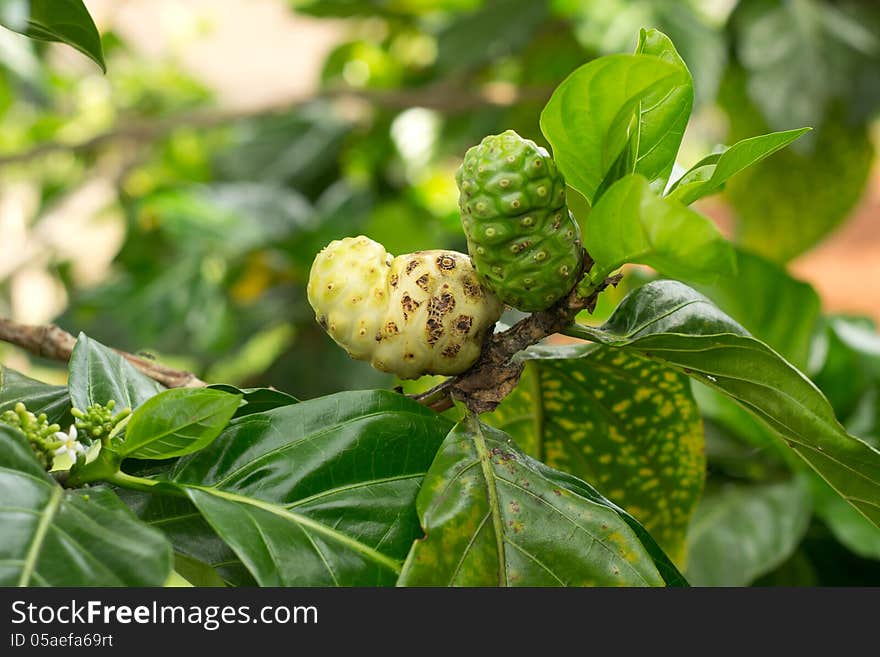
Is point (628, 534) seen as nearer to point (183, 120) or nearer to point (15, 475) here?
point (15, 475)

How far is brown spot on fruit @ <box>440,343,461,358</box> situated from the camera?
0.35 metres

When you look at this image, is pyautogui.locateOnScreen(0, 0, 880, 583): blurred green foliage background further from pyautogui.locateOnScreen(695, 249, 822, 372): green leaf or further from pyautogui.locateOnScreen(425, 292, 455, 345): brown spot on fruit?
pyautogui.locateOnScreen(425, 292, 455, 345): brown spot on fruit

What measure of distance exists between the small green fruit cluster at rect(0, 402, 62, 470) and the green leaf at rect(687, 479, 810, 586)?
469 mm

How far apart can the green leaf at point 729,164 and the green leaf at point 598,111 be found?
0.07 ft

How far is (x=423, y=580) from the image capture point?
30cm

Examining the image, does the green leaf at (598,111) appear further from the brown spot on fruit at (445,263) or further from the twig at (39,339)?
the twig at (39,339)

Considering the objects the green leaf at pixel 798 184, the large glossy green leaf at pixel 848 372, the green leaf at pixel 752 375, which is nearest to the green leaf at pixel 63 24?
the green leaf at pixel 752 375

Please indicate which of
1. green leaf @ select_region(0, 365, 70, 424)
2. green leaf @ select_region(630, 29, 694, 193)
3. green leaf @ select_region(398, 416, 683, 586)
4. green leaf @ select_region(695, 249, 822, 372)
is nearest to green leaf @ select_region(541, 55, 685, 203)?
green leaf @ select_region(630, 29, 694, 193)

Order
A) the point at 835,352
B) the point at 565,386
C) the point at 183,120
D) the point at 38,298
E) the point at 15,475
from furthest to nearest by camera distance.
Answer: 1. the point at 38,298
2. the point at 183,120
3. the point at 835,352
4. the point at 565,386
5. the point at 15,475

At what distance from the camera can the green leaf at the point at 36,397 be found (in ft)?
1.18

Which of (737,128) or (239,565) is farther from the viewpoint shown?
(737,128)

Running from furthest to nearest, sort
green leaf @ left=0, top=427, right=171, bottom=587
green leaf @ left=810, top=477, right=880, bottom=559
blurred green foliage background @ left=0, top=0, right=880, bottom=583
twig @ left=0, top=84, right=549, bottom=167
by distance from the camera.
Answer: twig @ left=0, top=84, right=549, bottom=167 < blurred green foliage background @ left=0, top=0, right=880, bottom=583 < green leaf @ left=810, top=477, right=880, bottom=559 < green leaf @ left=0, top=427, right=171, bottom=587

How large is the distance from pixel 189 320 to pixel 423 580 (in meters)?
1.00

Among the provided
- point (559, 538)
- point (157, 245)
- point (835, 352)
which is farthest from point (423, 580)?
point (157, 245)
